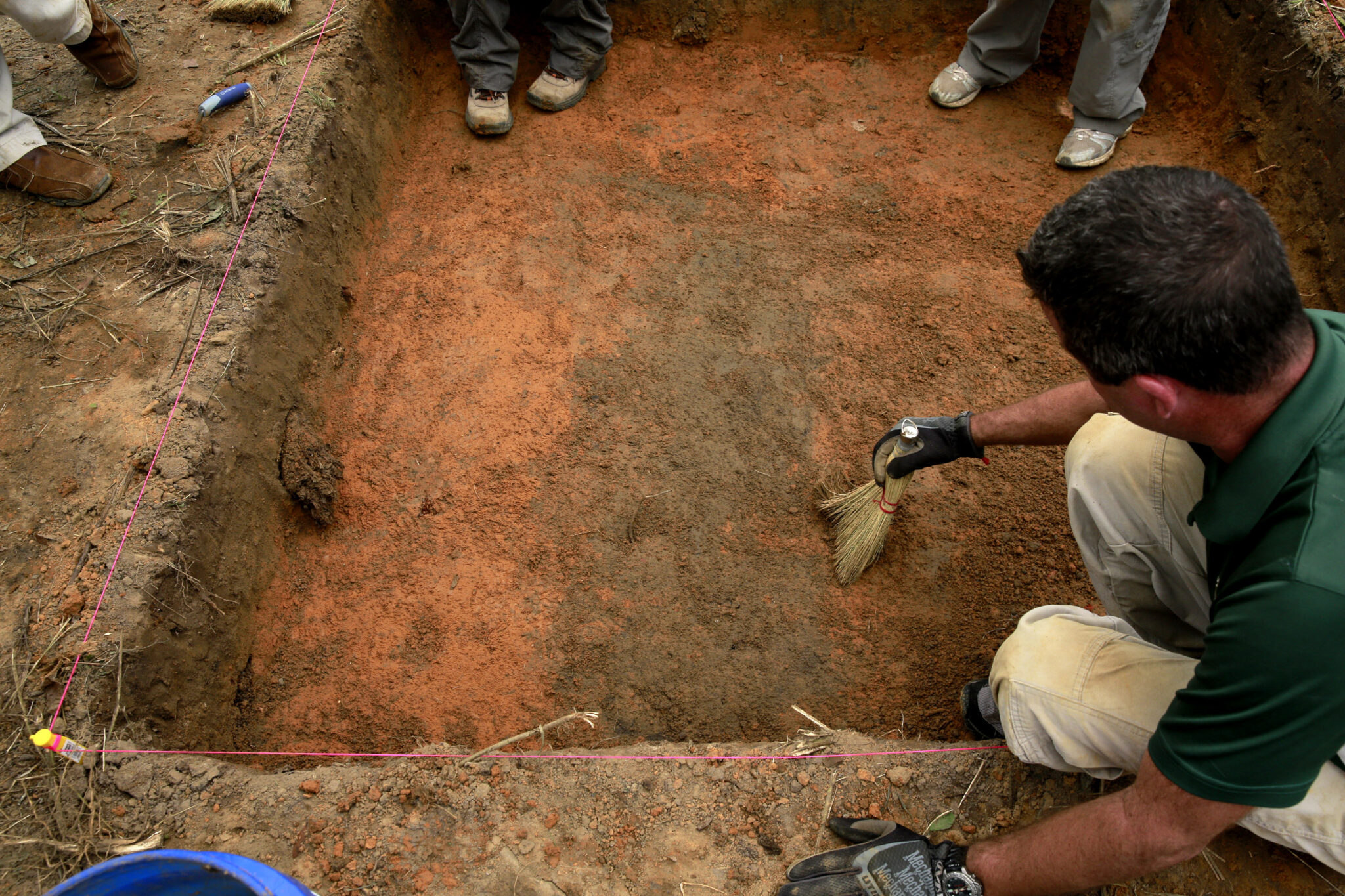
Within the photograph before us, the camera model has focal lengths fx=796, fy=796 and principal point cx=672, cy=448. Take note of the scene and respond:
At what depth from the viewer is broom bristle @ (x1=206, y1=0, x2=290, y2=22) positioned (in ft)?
10.4

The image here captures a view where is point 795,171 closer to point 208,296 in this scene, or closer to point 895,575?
point 895,575

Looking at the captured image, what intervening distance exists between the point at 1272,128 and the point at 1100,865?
10.3 feet

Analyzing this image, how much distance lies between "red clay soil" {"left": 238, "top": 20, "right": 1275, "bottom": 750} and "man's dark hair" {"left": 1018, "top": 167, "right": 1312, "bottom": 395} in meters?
1.25

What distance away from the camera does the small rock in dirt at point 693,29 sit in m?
3.80

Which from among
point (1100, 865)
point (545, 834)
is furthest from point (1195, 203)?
point (545, 834)

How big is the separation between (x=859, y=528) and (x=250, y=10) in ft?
10.2

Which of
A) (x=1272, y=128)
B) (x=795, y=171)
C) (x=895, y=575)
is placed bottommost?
(x=895, y=575)

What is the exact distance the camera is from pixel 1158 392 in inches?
48.1

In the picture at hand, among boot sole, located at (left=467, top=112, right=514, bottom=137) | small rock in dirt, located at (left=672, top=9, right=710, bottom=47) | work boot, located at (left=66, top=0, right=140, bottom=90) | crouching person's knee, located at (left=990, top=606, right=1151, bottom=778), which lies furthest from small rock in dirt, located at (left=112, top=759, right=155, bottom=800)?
small rock in dirt, located at (left=672, top=9, right=710, bottom=47)

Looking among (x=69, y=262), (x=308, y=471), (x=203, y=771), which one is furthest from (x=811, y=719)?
(x=69, y=262)

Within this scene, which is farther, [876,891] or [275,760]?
[275,760]

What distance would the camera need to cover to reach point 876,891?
1521mm

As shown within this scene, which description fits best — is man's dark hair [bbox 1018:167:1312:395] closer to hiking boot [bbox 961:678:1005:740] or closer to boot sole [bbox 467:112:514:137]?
hiking boot [bbox 961:678:1005:740]

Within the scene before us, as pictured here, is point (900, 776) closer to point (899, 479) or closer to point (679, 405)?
point (899, 479)
